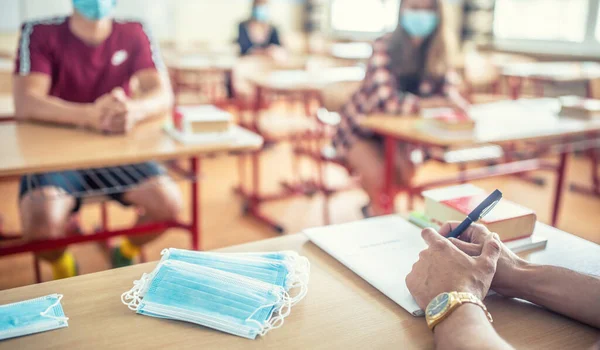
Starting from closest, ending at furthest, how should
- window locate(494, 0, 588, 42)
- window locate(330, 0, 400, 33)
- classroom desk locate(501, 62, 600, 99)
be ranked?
classroom desk locate(501, 62, 600, 99)
window locate(494, 0, 588, 42)
window locate(330, 0, 400, 33)

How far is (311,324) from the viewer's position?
773mm

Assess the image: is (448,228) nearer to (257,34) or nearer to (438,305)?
(438,305)

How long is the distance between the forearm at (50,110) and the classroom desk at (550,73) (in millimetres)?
3993

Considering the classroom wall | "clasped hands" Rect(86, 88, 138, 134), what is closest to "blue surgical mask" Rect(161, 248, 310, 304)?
"clasped hands" Rect(86, 88, 138, 134)

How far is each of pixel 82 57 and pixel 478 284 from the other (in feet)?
6.13

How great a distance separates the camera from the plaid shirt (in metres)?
2.55

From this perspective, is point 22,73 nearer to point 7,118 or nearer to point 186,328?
point 7,118

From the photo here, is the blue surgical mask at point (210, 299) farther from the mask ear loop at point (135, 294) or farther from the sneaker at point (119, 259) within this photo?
the sneaker at point (119, 259)

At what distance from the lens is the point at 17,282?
7.98ft

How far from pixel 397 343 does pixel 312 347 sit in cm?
12

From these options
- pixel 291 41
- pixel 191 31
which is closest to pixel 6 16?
pixel 191 31

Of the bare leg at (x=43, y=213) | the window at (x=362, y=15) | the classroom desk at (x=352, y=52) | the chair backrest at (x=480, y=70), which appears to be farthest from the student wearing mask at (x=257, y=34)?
the bare leg at (x=43, y=213)

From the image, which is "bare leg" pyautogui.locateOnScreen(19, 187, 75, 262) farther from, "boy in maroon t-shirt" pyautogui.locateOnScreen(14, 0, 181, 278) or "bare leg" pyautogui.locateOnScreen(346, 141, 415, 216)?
"bare leg" pyautogui.locateOnScreen(346, 141, 415, 216)

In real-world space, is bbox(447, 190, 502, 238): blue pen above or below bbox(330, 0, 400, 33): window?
below
